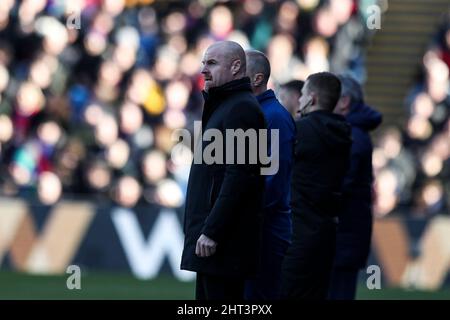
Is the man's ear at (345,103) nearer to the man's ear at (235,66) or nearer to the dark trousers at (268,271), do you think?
the dark trousers at (268,271)

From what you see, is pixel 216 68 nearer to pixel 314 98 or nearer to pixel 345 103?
pixel 314 98

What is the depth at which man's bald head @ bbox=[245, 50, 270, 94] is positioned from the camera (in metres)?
10.3

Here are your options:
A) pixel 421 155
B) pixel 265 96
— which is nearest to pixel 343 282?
pixel 265 96

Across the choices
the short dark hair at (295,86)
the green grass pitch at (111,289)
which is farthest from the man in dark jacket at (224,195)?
the green grass pitch at (111,289)

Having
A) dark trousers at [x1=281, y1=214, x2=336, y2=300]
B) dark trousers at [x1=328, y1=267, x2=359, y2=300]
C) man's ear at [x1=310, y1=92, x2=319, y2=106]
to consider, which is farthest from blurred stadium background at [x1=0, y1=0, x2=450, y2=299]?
man's ear at [x1=310, y1=92, x2=319, y2=106]

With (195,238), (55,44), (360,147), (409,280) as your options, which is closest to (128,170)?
(55,44)

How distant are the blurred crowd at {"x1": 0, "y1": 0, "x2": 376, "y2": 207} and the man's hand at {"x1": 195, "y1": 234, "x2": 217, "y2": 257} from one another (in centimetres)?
1096

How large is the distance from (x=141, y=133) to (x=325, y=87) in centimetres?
1023

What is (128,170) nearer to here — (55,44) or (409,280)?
(55,44)

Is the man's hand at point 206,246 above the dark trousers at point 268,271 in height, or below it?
above

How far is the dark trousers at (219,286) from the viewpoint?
30.4ft

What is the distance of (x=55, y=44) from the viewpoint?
71.7 ft

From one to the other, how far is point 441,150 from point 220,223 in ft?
42.2

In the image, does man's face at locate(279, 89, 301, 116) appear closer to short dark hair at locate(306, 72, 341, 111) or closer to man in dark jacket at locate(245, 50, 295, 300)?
short dark hair at locate(306, 72, 341, 111)
